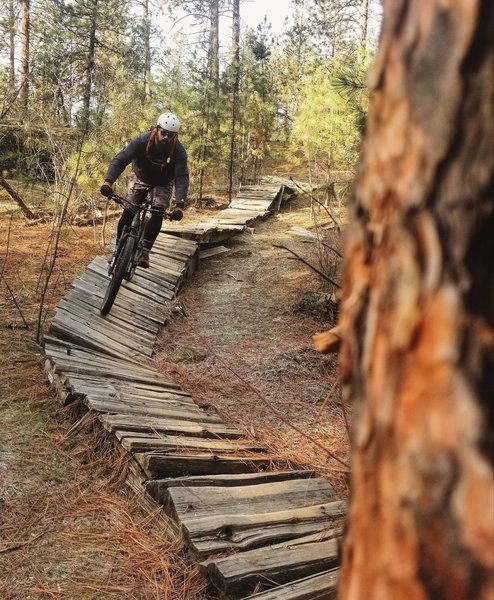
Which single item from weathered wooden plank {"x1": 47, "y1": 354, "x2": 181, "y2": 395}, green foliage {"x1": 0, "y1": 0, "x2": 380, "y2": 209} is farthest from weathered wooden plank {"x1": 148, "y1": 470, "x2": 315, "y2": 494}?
green foliage {"x1": 0, "y1": 0, "x2": 380, "y2": 209}

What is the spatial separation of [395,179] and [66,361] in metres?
4.50

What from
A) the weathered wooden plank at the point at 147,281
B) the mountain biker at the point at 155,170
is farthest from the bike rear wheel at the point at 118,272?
the weathered wooden plank at the point at 147,281

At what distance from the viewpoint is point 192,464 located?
345cm

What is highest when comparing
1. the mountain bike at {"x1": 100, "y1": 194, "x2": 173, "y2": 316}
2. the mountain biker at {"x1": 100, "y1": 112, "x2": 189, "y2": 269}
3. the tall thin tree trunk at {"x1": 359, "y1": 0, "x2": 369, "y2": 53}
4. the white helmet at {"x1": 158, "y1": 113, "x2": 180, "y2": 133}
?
the tall thin tree trunk at {"x1": 359, "y1": 0, "x2": 369, "y2": 53}

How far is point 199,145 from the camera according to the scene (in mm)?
15477

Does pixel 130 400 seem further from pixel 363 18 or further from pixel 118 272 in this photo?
pixel 363 18

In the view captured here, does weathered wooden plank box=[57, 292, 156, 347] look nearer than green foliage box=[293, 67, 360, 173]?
Yes

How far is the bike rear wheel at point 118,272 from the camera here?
248 inches

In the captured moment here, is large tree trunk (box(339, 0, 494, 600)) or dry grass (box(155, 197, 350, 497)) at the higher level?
large tree trunk (box(339, 0, 494, 600))

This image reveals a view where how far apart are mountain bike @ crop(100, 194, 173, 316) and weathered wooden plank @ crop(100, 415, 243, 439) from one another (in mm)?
2458

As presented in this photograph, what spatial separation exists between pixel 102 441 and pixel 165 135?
146 inches

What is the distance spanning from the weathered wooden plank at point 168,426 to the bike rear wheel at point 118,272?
8.02ft

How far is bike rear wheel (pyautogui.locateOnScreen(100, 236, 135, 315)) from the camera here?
6301 mm

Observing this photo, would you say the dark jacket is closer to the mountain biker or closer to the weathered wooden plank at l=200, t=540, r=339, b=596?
the mountain biker
